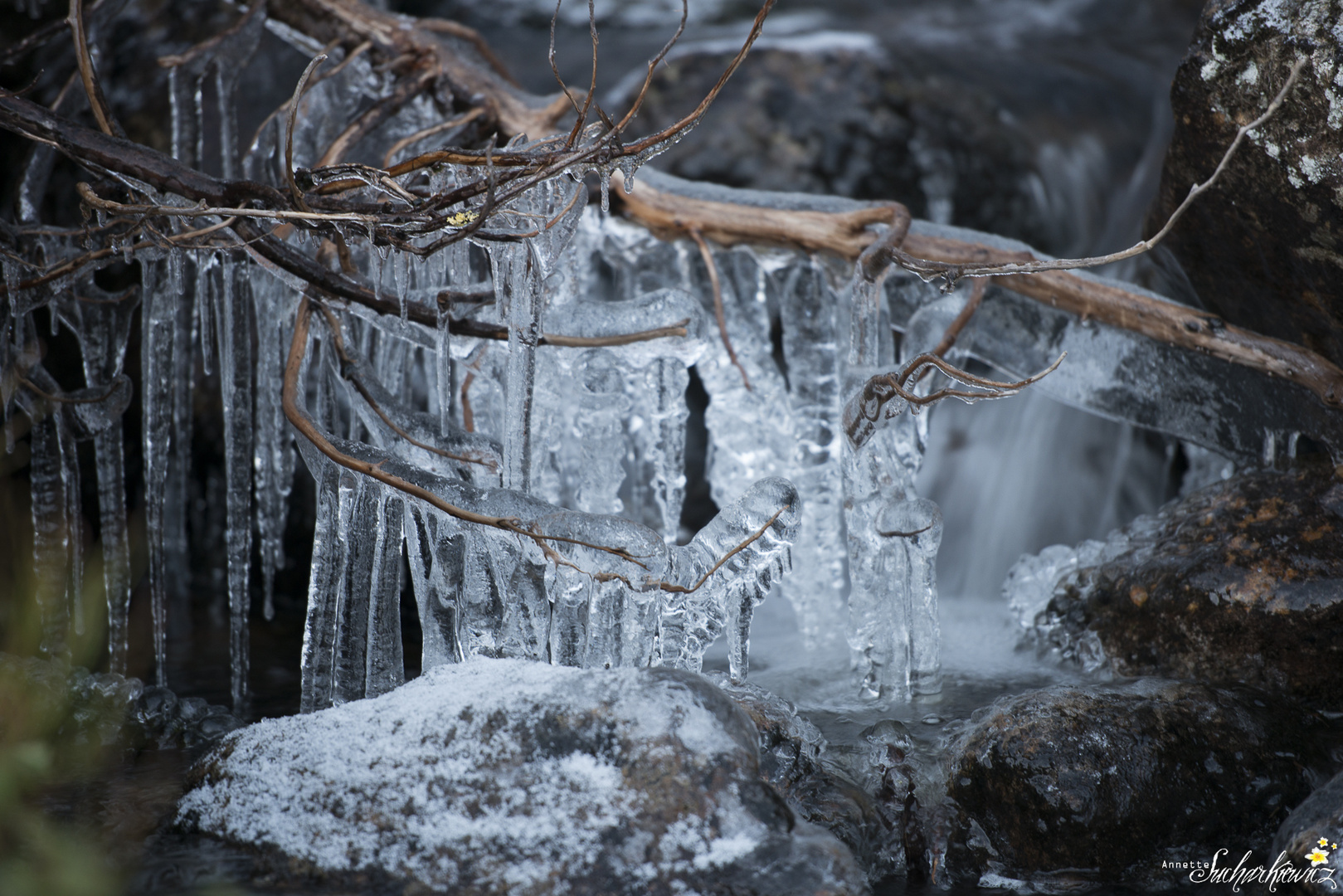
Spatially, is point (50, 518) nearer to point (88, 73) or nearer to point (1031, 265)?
point (88, 73)

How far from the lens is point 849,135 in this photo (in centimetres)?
516

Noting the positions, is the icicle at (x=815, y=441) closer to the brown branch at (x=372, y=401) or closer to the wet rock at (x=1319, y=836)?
the brown branch at (x=372, y=401)

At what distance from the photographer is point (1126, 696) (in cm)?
258

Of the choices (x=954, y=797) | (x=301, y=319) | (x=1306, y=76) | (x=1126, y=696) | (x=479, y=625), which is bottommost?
(x=954, y=797)

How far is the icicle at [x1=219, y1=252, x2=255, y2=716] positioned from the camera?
3.18 meters

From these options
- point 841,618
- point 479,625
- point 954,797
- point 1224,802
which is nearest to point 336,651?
point 479,625

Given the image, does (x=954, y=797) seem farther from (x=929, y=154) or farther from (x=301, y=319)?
(x=929, y=154)

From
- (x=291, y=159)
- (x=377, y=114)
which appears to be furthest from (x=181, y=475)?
(x=291, y=159)

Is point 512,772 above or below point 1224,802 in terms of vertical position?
above

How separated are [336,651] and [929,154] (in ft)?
12.6

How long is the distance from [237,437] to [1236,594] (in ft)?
9.89

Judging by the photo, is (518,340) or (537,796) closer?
(537,796)

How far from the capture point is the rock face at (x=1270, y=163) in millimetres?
2469
